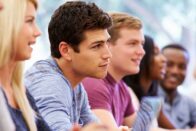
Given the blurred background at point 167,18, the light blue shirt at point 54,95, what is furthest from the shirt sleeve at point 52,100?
the blurred background at point 167,18

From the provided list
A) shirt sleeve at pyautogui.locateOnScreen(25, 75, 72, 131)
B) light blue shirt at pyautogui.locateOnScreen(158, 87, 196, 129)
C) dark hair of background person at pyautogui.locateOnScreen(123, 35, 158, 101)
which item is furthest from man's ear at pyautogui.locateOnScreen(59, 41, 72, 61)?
light blue shirt at pyautogui.locateOnScreen(158, 87, 196, 129)

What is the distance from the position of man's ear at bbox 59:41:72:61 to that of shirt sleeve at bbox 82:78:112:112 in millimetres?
404

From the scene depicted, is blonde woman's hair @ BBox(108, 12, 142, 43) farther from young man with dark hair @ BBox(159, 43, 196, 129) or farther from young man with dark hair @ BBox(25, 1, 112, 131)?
young man with dark hair @ BBox(159, 43, 196, 129)

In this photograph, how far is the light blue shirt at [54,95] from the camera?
165 cm

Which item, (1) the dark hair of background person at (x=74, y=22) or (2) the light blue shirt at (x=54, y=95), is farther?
(1) the dark hair of background person at (x=74, y=22)

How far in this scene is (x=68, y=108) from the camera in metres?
1.79

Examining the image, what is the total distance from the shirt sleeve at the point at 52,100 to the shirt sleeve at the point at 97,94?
439 millimetres

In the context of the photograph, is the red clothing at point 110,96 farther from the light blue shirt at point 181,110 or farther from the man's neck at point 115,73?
the light blue shirt at point 181,110

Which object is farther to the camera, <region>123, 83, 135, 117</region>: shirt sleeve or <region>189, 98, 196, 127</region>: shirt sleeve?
<region>189, 98, 196, 127</region>: shirt sleeve

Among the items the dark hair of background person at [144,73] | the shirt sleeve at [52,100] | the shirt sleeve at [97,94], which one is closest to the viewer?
the shirt sleeve at [52,100]

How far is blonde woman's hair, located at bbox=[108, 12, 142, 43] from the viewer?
2434mm

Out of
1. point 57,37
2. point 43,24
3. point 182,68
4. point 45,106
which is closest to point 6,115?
point 45,106

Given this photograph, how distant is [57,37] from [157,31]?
3451 mm

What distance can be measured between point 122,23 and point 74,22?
65 cm
